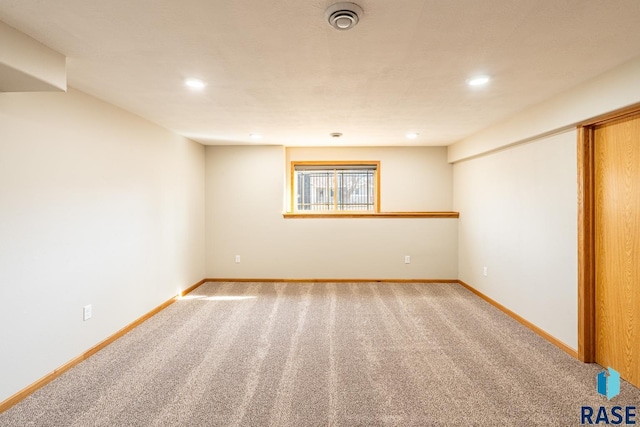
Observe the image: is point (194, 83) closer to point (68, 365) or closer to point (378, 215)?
point (68, 365)

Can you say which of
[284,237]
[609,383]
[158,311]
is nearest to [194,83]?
[158,311]

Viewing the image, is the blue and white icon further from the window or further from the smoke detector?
the window

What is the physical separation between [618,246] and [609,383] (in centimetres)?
96

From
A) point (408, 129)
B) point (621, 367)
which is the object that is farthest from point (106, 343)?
point (621, 367)

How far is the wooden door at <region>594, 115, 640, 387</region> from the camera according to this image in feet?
7.15

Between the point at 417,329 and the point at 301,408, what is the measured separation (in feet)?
5.39

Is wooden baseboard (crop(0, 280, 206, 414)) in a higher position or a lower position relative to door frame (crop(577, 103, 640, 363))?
lower

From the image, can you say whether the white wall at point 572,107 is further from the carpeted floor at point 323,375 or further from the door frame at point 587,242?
the carpeted floor at point 323,375

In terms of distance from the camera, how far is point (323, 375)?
2.34 metres

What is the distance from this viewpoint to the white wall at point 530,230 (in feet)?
8.83

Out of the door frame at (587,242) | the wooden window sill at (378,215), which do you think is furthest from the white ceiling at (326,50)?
the wooden window sill at (378,215)

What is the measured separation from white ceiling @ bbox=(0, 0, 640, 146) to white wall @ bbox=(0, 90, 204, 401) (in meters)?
0.39

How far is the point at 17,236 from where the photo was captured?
204 centimetres

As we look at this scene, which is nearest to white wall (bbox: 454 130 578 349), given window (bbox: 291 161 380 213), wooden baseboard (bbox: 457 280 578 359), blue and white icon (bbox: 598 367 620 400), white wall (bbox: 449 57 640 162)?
wooden baseboard (bbox: 457 280 578 359)
